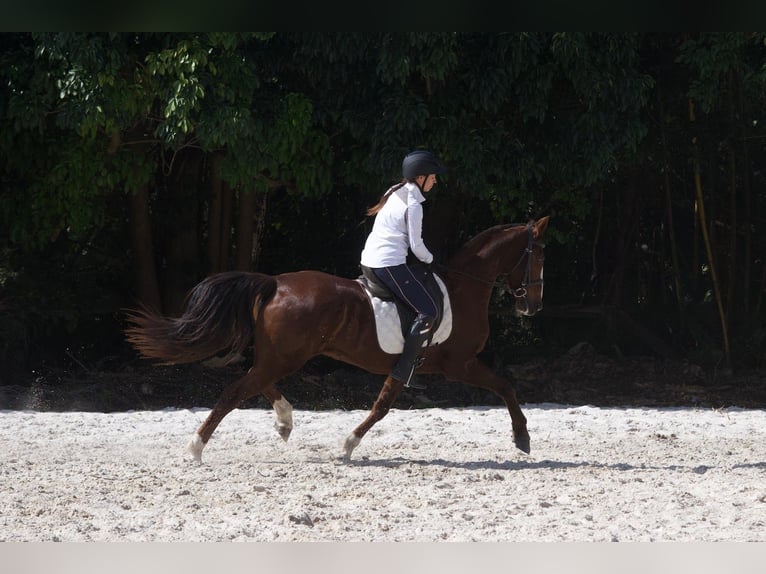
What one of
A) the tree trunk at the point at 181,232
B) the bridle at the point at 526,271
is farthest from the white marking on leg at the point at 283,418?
the tree trunk at the point at 181,232

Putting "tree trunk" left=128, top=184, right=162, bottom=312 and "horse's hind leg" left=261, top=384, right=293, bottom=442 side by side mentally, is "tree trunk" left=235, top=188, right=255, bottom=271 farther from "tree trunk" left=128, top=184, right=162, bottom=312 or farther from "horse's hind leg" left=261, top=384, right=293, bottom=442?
"horse's hind leg" left=261, top=384, right=293, bottom=442

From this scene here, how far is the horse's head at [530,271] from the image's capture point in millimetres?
7789

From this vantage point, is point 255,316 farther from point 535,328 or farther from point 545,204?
point 535,328

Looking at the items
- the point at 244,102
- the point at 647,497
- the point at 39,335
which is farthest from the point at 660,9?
the point at 39,335

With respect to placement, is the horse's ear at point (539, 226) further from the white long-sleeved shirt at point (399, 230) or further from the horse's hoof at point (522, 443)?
the horse's hoof at point (522, 443)

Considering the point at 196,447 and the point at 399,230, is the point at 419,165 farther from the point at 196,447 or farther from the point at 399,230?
the point at 196,447

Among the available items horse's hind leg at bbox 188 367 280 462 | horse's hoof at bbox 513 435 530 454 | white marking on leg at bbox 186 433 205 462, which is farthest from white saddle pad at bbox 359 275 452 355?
white marking on leg at bbox 186 433 205 462

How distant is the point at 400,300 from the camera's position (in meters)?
7.45

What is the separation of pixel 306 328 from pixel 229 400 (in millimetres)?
718

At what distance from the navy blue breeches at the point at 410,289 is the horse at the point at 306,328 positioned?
28 cm

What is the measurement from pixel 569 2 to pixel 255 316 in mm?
4684

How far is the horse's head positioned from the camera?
7789mm

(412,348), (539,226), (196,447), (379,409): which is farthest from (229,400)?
(539,226)

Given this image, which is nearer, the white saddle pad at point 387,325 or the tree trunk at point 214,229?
the white saddle pad at point 387,325
